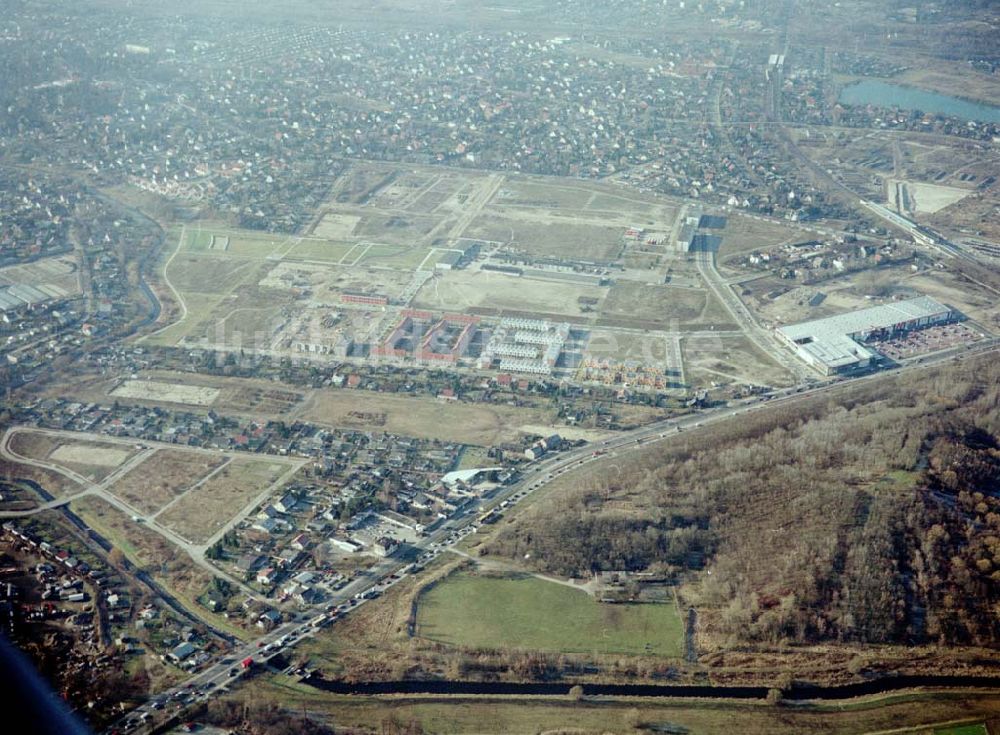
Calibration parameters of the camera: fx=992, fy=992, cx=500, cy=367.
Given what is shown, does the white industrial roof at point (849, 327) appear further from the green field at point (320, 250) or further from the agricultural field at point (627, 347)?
the green field at point (320, 250)

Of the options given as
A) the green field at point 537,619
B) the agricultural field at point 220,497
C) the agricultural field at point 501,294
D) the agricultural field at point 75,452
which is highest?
the agricultural field at point 501,294

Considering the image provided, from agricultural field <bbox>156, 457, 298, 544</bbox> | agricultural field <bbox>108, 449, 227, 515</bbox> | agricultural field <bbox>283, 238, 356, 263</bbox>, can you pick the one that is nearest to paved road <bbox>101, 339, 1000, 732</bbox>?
agricultural field <bbox>156, 457, 298, 544</bbox>

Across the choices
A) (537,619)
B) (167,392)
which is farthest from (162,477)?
(537,619)

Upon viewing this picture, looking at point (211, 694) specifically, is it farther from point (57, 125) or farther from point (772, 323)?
point (57, 125)

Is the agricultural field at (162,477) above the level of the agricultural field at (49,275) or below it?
below

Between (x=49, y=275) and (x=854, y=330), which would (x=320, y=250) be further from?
(x=854, y=330)

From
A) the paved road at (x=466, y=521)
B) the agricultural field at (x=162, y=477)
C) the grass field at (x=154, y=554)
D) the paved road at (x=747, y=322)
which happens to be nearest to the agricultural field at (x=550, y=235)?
the paved road at (x=747, y=322)

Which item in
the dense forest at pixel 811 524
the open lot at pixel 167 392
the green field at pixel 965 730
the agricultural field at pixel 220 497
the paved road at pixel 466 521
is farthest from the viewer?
the open lot at pixel 167 392
